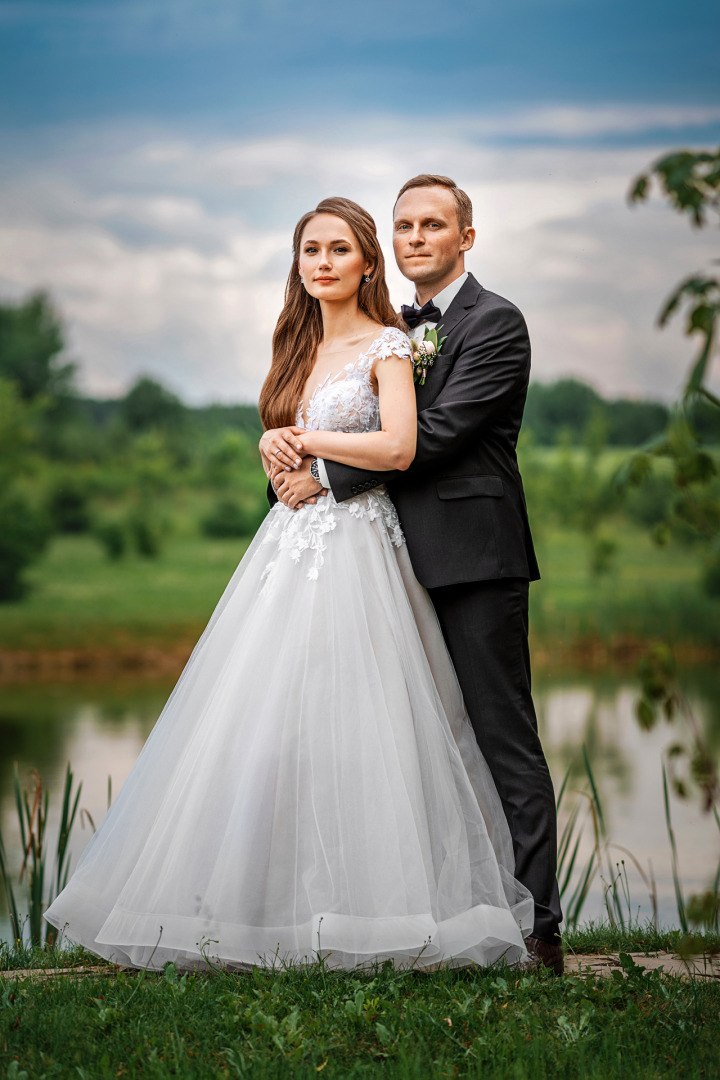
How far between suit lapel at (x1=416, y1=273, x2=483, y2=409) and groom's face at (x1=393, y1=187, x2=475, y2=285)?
0.30 feet

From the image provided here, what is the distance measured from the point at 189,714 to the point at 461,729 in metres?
0.72

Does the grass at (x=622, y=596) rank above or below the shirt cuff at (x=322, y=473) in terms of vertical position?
below

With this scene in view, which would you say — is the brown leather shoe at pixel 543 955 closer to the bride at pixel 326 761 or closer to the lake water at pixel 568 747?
the bride at pixel 326 761

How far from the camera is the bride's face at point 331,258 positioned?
285 centimetres

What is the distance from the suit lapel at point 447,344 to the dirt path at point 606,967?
153 centimetres

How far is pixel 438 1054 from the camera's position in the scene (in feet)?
6.93

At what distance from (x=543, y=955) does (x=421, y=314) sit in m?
1.73

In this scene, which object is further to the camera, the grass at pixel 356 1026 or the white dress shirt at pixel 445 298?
the white dress shirt at pixel 445 298

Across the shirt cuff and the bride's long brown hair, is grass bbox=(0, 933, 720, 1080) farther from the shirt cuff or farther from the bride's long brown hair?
the bride's long brown hair

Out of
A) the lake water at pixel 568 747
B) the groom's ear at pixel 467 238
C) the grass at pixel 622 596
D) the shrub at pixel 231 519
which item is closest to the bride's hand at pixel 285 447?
the groom's ear at pixel 467 238

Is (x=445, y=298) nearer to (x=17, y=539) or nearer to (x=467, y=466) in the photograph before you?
(x=467, y=466)

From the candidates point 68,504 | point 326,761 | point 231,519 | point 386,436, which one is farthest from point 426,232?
point 68,504

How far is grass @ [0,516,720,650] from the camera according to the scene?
16219 mm

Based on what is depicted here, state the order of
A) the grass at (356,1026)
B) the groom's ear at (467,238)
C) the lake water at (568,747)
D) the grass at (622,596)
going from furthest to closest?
the grass at (622,596), the lake water at (568,747), the groom's ear at (467,238), the grass at (356,1026)
